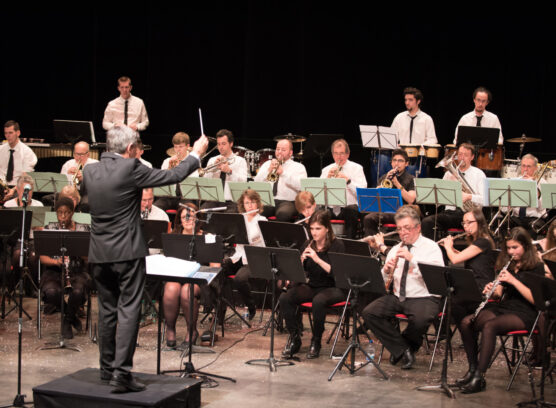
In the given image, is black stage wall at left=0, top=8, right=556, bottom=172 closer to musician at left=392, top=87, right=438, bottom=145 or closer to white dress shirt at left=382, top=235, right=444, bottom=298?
musician at left=392, top=87, right=438, bottom=145

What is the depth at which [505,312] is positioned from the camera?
5.88 meters

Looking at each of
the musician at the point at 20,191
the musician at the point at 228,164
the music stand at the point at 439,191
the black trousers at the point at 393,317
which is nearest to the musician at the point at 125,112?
the musician at the point at 228,164

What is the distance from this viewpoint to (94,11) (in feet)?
46.1

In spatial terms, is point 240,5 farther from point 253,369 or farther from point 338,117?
point 253,369

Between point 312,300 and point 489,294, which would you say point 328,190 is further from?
point 489,294

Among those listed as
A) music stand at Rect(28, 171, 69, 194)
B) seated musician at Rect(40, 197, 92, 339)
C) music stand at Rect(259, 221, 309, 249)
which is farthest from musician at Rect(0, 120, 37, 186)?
music stand at Rect(259, 221, 309, 249)

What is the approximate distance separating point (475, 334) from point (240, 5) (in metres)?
8.98

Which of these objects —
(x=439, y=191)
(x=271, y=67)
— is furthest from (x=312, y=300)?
(x=271, y=67)

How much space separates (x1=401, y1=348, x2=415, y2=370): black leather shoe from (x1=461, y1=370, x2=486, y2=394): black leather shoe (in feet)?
2.25

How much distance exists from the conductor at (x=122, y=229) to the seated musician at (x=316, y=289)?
7.19 feet

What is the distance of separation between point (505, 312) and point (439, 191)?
258cm

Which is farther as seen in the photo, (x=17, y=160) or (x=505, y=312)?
(x=17, y=160)

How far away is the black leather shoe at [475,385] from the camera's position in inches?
225

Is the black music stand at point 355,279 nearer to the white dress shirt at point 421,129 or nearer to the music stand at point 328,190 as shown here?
the music stand at point 328,190
